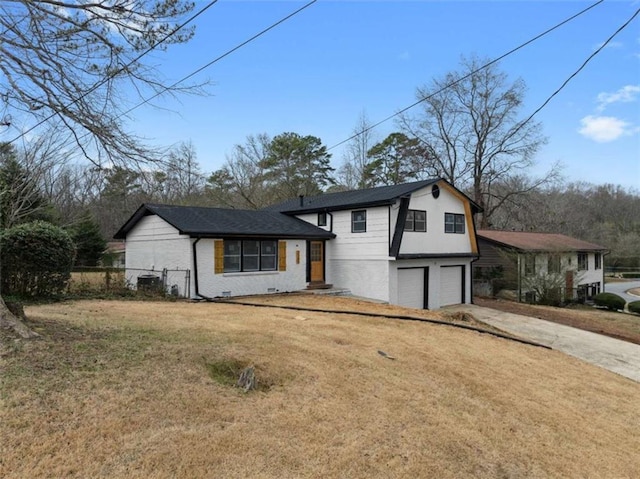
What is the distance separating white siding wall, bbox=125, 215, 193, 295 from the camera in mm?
13803

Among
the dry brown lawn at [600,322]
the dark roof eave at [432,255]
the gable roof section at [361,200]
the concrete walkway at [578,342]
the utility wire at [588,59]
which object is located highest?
the utility wire at [588,59]

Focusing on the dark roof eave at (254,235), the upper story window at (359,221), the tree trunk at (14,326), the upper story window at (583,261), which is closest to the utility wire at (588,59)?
the upper story window at (359,221)

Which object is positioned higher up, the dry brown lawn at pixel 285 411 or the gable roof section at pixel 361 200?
the gable roof section at pixel 361 200

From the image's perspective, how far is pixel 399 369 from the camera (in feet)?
21.2

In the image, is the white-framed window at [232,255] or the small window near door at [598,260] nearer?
the white-framed window at [232,255]

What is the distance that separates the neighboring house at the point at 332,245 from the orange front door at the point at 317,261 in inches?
1.7

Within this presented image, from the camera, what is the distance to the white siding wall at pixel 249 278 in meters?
13.8

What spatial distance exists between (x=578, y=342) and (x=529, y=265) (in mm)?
12688

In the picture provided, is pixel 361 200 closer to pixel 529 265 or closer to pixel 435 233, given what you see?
pixel 435 233

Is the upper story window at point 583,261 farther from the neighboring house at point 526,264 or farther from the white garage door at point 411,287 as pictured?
the white garage door at point 411,287

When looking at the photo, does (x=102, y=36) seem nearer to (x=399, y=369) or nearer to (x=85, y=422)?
(x=85, y=422)

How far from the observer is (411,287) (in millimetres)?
17016

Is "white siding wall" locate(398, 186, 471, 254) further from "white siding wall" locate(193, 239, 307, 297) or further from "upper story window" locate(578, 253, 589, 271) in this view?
"upper story window" locate(578, 253, 589, 271)

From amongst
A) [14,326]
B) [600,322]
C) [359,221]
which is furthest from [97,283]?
[600,322]
